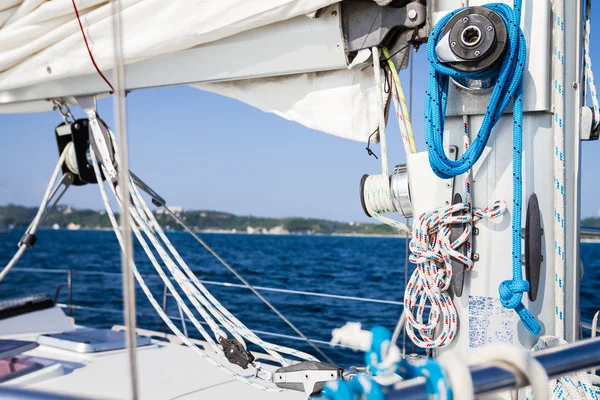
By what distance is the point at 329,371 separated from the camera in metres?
1.29

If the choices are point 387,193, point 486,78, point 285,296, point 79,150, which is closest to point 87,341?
point 79,150

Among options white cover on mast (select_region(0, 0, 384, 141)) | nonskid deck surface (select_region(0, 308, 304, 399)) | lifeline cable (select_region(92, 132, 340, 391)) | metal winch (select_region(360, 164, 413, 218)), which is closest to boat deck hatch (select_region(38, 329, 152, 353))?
nonskid deck surface (select_region(0, 308, 304, 399))

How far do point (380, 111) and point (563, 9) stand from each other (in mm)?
462

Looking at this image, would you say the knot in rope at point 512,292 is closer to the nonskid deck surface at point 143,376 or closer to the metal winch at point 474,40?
the metal winch at point 474,40

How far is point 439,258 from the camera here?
1.22 metres

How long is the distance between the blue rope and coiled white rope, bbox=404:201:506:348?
88 millimetres

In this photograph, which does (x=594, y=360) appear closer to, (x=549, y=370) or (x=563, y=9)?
(x=549, y=370)

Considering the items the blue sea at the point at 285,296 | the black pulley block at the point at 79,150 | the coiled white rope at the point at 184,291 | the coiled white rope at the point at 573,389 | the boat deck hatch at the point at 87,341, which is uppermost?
the black pulley block at the point at 79,150

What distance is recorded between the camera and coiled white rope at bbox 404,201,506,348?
3.95ft

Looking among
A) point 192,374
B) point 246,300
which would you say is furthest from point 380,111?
point 246,300

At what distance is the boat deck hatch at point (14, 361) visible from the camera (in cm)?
175

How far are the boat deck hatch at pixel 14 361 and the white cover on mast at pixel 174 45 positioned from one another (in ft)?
3.01

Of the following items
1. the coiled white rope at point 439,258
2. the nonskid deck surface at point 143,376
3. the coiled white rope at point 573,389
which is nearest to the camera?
the coiled white rope at point 573,389

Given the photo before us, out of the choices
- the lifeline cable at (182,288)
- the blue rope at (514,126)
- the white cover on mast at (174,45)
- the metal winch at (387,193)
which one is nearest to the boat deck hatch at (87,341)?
the lifeline cable at (182,288)
